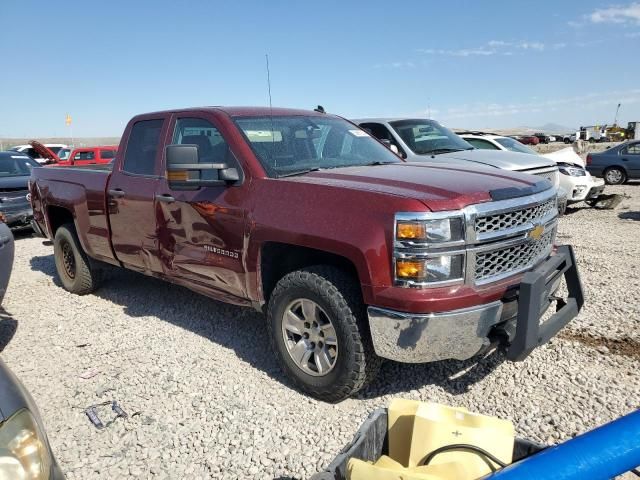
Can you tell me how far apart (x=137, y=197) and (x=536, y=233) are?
10.5ft

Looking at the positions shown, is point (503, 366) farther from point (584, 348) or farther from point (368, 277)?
point (368, 277)

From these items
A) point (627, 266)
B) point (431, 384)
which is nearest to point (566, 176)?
point (627, 266)

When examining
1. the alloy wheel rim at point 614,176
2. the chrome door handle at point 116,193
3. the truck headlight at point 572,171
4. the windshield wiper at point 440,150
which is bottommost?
the alloy wheel rim at point 614,176

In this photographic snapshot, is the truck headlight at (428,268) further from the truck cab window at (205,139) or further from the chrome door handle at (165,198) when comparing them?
the chrome door handle at (165,198)

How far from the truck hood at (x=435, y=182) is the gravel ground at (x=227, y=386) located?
1321 millimetres

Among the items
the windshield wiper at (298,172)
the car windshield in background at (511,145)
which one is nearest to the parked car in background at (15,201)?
the windshield wiper at (298,172)

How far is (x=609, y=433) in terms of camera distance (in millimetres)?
1240

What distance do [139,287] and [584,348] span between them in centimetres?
471

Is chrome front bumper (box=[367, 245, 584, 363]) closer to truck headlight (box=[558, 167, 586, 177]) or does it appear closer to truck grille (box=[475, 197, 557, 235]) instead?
truck grille (box=[475, 197, 557, 235])

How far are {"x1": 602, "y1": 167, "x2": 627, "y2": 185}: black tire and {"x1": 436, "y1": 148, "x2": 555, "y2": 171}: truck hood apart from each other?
8.58 m

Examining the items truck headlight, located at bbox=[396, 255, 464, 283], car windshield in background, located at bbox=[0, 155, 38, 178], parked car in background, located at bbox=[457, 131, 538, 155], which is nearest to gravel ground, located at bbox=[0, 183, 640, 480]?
truck headlight, located at bbox=[396, 255, 464, 283]

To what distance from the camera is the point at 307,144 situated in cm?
392

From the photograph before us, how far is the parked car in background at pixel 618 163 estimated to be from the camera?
48.9 feet

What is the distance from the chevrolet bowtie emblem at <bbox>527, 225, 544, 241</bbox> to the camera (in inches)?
119
